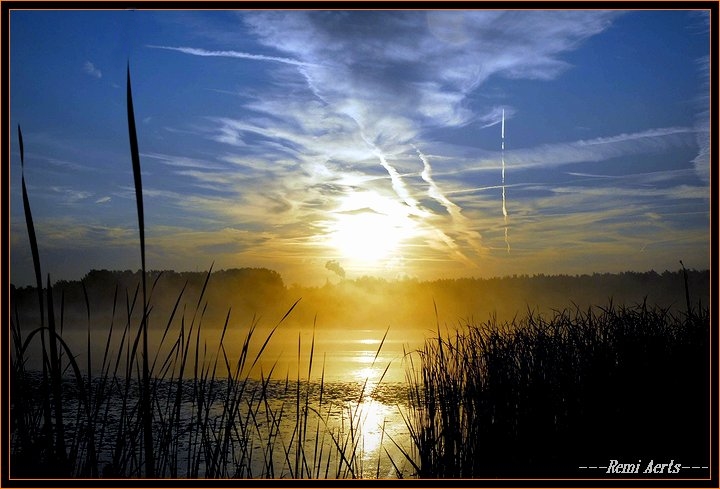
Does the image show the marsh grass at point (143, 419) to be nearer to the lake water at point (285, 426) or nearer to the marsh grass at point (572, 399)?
the lake water at point (285, 426)

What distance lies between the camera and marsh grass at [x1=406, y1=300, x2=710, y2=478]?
13.5 feet

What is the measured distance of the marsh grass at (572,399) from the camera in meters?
4.10

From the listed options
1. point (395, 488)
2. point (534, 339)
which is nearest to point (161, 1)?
point (395, 488)

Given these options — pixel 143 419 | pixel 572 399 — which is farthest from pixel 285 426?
pixel 143 419

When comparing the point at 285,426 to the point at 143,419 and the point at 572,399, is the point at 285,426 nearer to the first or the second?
the point at 572,399

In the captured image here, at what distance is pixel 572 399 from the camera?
15.8ft

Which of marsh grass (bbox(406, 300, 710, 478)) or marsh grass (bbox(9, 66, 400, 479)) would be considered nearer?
marsh grass (bbox(9, 66, 400, 479))

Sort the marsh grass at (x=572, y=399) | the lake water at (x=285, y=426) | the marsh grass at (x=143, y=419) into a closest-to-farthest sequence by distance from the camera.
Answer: the marsh grass at (x=143, y=419), the lake water at (x=285, y=426), the marsh grass at (x=572, y=399)

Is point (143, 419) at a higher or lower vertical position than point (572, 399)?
higher

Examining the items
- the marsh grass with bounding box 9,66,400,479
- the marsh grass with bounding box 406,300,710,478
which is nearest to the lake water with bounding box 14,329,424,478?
the marsh grass with bounding box 9,66,400,479

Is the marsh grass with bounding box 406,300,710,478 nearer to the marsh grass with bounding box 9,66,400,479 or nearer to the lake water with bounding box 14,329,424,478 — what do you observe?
the lake water with bounding box 14,329,424,478

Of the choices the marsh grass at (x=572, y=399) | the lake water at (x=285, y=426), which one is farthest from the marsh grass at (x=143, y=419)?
the marsh grass at (x=572, y=399)

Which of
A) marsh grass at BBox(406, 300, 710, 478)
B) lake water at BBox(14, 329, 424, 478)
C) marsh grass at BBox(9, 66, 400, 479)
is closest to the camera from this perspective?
marsh grass at BBox(9, 66, 400, 479)

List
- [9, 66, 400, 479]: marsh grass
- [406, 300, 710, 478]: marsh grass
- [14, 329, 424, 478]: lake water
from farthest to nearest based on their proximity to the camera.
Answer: [406, 300, 710, 478]: marsh grass < [14, 329, 424, 478]: lake water < [9, 66, 400, 479]: marsh grass
